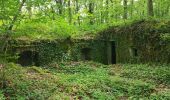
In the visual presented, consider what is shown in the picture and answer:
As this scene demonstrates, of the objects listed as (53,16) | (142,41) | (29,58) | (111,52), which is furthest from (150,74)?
(29,58)

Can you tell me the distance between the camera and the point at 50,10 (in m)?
13.3

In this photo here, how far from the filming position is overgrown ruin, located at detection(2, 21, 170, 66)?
21641 mm

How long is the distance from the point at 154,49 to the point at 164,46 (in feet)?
3.34

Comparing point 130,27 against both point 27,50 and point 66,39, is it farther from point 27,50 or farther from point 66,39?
point 27,50

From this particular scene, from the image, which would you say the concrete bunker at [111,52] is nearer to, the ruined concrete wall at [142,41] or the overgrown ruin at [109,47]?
the overgrown ruin at [109,47]

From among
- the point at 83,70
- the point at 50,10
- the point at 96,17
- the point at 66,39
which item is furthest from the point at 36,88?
the point at 96,17

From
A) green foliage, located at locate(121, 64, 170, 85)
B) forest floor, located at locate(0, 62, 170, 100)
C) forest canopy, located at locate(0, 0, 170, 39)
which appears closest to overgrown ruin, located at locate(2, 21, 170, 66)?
forest canopy, located at locate(0, 0, 170, 39)

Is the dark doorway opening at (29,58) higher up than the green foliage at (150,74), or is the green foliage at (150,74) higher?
the dark doorway opening at (29,58)

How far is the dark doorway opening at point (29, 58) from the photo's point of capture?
21.9 meters

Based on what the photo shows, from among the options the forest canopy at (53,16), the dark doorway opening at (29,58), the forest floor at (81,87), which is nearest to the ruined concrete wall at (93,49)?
the forest canopy at (53,16)

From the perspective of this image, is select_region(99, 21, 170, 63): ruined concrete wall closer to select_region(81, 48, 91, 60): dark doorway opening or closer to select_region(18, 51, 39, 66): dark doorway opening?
select_region(81, 48, 91, 60): dark doorway opening

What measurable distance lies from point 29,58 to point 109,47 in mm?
7885

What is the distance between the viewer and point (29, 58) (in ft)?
72.8

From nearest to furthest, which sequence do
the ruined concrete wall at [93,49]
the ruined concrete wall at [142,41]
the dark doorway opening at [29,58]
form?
the ruined concrete wall at [142,41] → the dark doorway opening at [29,58] → the ruined concrete wall at [93,49]
